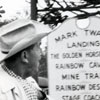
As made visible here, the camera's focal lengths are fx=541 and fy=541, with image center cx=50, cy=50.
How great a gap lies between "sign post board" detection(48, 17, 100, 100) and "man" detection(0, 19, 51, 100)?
11.7ft

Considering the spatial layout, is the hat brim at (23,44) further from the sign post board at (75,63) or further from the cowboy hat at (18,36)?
the sign post board at (75,63)

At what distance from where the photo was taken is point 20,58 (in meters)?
3.27

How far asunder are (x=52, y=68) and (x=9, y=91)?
3909 mm

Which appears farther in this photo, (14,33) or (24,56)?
(24,56)

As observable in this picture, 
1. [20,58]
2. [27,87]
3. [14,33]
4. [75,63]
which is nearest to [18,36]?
[14,33]

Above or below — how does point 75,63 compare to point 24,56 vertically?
below

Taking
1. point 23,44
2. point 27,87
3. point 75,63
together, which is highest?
point 23,44

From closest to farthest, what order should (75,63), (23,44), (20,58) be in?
(23,44), (20,58), (75,63)

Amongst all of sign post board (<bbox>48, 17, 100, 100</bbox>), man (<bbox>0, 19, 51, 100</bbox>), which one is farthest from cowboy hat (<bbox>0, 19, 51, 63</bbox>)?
sign post board (<bbox>48, 17, 100, 100</bbox>)

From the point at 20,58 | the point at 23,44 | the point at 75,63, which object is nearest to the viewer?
the point at 23,44

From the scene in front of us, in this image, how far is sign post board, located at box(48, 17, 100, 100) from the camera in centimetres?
691

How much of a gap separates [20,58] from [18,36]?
6.6 inches

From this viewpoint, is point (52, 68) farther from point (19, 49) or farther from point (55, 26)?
point (19, 49)

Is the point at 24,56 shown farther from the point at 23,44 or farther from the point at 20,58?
the point at 23,44
